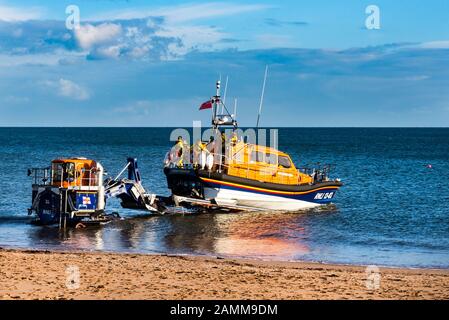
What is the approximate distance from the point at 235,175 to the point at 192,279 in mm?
16138

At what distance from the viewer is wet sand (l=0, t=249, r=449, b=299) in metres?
15.3

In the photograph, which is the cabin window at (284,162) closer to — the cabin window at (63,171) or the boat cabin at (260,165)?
the boat cabin at (260,165)

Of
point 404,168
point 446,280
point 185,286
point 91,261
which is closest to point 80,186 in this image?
point 91,261

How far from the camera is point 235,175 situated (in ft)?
109

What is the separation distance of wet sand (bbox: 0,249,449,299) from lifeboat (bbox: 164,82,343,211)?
11.2 meters

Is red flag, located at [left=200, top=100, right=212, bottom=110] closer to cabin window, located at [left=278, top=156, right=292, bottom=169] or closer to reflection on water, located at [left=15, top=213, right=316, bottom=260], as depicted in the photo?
cabin window, located at [left=278, top=156, right=292, bottom=169]

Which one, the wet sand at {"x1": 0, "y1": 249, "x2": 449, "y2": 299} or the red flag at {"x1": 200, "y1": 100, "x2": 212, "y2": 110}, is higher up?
the red flag at {"x1": 200, "y1": 100, "x2": 212, "y2": 110}

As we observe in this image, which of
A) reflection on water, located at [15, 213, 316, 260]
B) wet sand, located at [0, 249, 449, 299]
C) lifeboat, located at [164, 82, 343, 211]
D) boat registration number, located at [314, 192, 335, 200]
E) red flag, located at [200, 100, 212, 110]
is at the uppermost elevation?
red flag, located at [200, 100, 212, 110]

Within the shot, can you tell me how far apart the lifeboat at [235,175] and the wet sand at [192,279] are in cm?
1118

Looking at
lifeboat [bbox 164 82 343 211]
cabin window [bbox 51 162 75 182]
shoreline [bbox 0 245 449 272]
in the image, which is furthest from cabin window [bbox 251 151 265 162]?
shoreline [bbox 0 245 449 272]

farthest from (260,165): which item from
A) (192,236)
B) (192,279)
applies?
(192,279)
